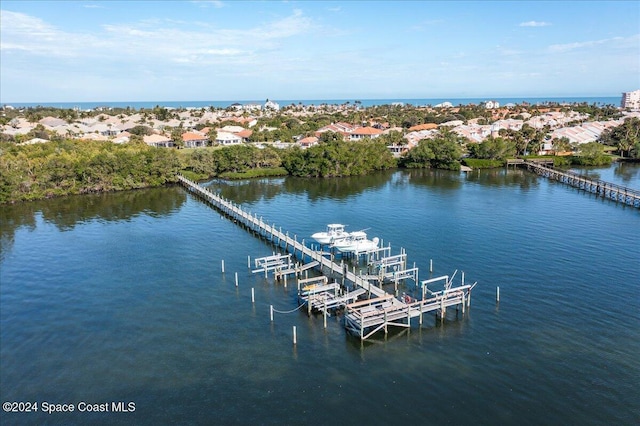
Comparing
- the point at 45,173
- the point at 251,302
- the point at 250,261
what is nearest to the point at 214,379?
the point at 251,302

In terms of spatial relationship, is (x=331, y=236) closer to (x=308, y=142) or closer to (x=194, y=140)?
(x=308, y=142)

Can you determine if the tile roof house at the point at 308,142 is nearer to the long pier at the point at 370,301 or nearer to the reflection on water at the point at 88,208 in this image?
the reflection on water at the point at 88,208

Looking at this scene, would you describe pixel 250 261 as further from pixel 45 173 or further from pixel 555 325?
pixel 45 173

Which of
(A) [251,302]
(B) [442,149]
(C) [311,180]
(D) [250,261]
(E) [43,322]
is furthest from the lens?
(B) [442,149]

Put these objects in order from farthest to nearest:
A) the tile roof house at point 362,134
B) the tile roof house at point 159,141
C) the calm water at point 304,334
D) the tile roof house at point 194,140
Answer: the tile roof house at point 362,134 < the tile roof house at point 194,140 < the tile roof house at point 159,141 < the calm water at point 304,334

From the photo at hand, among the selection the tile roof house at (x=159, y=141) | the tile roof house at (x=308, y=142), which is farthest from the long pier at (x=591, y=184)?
the tile roof house at (x=159, y=141)

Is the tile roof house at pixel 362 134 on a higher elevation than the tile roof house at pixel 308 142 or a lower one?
higher
